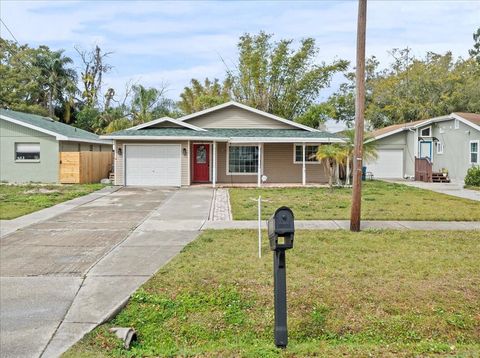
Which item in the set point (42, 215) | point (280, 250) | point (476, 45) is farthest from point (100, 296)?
point (476, 45)

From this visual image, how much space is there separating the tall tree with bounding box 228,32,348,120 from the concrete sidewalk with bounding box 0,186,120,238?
1023 inches

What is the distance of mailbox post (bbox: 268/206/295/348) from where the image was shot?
4.12 m

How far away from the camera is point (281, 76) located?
41.4 m

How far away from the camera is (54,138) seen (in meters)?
23.2

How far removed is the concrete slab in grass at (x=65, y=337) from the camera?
14.1ft

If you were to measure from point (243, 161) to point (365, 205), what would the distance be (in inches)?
388

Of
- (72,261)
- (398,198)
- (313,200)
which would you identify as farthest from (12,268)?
(398,198)

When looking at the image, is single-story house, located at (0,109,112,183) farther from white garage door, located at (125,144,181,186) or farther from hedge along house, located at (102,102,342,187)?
white garage door, located at (125,144,181,186)

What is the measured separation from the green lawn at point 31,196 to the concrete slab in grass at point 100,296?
7.19 meters

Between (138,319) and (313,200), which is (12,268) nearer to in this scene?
(138,319)

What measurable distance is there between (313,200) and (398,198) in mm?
3291

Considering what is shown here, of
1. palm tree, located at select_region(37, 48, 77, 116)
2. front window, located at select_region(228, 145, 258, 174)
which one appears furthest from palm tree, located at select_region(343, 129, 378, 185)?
palm tree, located at select_region(37, 48, 77, 116)

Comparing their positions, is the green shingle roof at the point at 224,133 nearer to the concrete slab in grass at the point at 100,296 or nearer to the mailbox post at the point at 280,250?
the concrete slab in grass at the point at 100,296

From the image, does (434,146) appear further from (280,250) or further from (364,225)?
(280,250)
